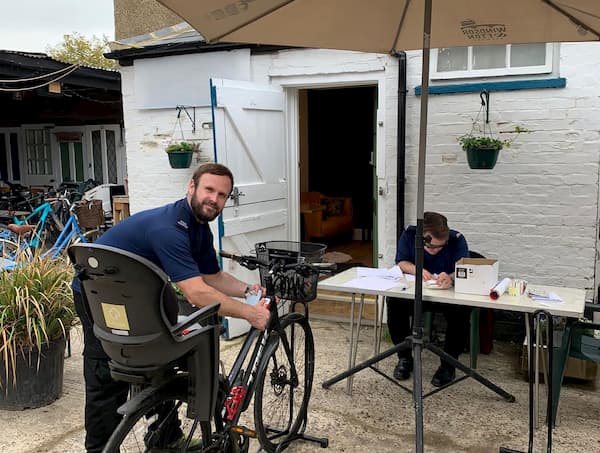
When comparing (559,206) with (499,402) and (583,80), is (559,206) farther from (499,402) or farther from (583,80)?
(499,402)

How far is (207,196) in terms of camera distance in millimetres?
2506

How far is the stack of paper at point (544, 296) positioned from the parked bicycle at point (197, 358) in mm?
1347

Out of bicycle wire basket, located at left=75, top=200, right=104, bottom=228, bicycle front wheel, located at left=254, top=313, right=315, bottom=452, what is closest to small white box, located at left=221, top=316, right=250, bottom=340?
bicycle front wheel, located at left=254, top=313, right=315, bottom=452

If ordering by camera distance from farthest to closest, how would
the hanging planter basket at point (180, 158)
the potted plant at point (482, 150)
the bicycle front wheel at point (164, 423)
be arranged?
the hanging planter basket at point (180, 158) → the potted plant at point (482, 150) → the bicycle front wheel at point (164, 423)

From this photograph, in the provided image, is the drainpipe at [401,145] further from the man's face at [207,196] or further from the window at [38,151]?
the window at [38,151]

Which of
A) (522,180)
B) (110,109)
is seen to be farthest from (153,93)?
(110,109)

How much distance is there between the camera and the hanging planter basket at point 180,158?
222 inches

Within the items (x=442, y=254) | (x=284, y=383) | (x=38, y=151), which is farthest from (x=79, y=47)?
(x=284, y=383)

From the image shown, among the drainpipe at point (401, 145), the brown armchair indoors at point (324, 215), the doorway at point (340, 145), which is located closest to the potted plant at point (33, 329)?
the drainpipe at point (401, 145)

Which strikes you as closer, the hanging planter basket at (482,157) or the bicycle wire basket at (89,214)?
the hanging planter basket at (482,157)

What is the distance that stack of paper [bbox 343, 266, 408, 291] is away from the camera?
366cm

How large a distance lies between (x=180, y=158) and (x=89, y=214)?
367cm

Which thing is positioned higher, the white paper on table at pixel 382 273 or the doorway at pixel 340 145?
the doorway at pixel 340 145

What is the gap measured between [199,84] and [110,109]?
718cm
